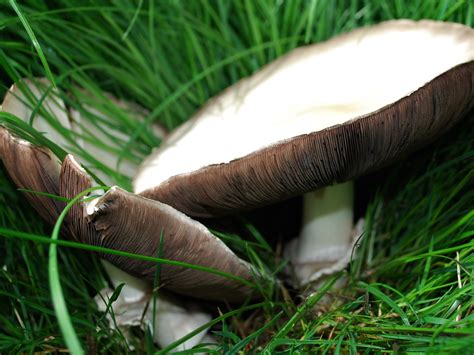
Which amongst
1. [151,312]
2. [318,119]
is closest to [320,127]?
[318,119]

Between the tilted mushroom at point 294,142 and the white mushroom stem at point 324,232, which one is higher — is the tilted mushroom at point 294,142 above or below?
above

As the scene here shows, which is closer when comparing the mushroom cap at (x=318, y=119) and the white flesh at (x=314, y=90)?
the mushroom cap at (x=318, y=119)

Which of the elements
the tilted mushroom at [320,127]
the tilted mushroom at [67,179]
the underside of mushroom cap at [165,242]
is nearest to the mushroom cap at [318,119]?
the tilted mushroom at [320,127]

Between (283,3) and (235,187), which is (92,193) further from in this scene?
(283,3)

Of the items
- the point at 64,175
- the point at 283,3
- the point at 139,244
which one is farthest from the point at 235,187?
the point at 283,3

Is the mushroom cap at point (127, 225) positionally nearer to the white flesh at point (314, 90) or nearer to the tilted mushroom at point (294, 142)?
the tilted mushroom at point (294, 142)

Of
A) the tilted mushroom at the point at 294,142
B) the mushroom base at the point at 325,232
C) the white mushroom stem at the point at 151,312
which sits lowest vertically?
the white mushroom stem at the point at 151,312

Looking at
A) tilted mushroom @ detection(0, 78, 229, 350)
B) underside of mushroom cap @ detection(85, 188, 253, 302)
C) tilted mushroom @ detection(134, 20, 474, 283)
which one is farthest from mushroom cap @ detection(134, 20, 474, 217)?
tilted mushroom @ detection(0, 78, 229, 350)

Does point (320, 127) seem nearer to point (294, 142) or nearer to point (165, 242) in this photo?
point (294, 142)
